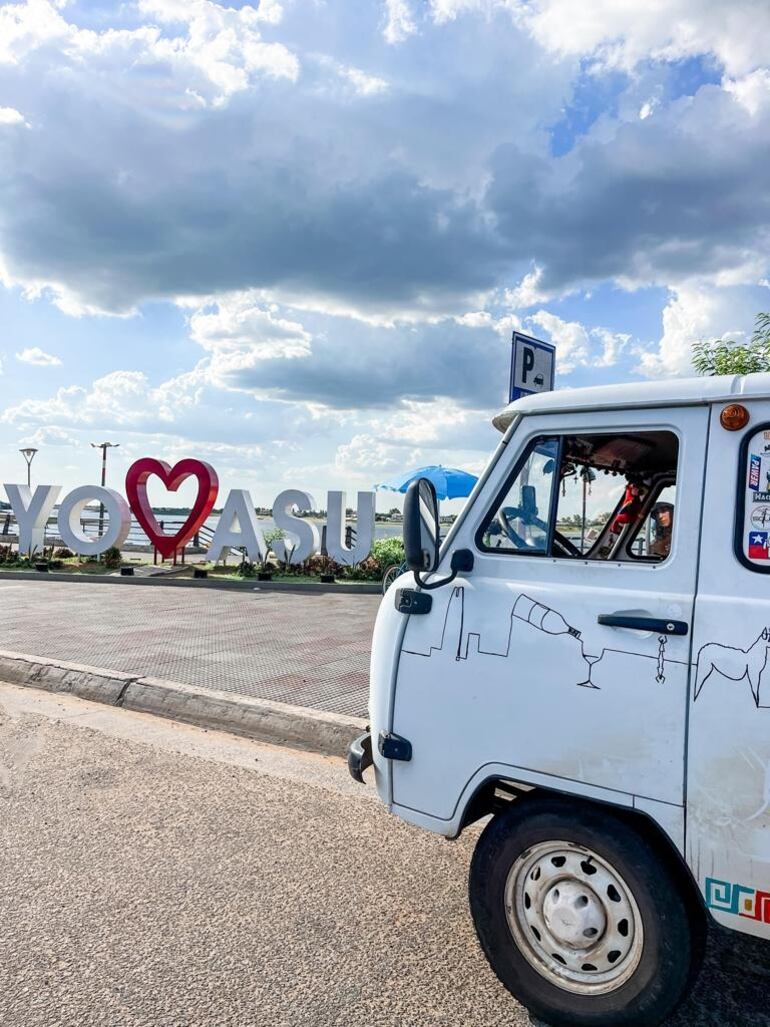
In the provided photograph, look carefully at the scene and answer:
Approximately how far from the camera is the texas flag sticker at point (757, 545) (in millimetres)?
2486

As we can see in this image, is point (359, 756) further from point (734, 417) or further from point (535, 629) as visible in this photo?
point (734, 417)

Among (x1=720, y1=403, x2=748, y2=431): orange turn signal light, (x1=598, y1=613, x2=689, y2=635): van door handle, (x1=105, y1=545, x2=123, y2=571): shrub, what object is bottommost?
(x1=105, y1=545, x2=123, y2=571): shrub

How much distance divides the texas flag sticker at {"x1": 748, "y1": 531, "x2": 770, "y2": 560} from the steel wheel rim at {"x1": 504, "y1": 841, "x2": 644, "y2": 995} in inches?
44.7

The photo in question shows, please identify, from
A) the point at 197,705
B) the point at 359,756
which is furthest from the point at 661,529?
the point at 197,705

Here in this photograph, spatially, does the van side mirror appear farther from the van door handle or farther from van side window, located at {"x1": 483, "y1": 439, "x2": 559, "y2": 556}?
the van door handle

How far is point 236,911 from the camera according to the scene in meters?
3.40

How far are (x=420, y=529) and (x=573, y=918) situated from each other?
145 cm

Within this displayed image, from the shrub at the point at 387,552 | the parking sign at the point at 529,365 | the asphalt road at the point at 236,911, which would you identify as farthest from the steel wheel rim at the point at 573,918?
the shrub at the point at 387,552

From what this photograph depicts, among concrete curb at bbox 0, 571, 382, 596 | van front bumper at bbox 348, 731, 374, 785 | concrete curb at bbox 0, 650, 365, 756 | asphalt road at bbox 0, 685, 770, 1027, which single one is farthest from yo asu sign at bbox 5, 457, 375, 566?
van front bumper at bbox 348, 731, 374, 785

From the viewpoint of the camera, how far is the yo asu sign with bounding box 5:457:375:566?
19.0 m

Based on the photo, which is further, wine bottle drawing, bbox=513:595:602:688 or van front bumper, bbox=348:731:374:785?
van front bumper, bbox=348:731:374:785

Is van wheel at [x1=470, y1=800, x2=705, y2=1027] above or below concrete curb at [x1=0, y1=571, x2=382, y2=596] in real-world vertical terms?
above

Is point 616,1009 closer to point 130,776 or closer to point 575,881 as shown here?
point 575,881

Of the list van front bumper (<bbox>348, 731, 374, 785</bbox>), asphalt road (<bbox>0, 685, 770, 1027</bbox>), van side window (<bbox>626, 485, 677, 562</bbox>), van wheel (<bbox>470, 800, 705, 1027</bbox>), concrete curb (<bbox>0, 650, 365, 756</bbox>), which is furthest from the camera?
concrete curb (<bbox>0, 650, 365, 756</bbox>)
